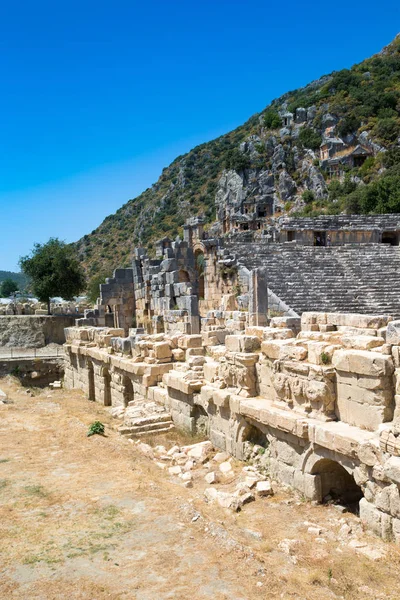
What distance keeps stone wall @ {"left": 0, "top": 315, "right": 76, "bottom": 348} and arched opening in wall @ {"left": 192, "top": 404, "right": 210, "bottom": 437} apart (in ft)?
55.3

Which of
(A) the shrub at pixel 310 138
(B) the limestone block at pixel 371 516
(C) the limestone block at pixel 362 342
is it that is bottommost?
(B) the limestone block at pixel 371 516

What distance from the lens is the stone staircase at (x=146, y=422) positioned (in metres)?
9.73

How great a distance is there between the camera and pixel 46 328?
24.9 meters

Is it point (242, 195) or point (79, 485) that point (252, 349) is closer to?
point (79, 485)

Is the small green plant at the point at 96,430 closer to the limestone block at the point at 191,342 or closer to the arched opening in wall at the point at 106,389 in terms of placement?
the limestone block at the point at 191,342

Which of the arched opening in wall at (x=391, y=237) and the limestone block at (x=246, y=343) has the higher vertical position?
the arched opening in wall at (x=391, y=237)

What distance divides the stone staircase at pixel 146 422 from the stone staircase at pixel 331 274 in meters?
7.03

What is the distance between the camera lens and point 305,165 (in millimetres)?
60188

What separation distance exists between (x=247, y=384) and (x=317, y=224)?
19.6 metres

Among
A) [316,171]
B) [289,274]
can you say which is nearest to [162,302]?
[289,274]

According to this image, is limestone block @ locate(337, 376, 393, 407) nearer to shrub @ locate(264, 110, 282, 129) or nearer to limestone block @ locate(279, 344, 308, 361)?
limestone block @ locate(279, 344, 308, 361)

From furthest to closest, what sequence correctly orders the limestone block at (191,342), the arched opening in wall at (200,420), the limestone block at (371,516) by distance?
the limestone block at (191,342) < the arched opening in wall at (200,420) < the limestone block at (371,516)

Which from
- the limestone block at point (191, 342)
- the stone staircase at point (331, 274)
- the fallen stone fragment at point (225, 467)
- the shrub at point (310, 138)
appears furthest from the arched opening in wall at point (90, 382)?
the shrub at point (310, 138)

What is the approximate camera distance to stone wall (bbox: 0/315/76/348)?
2423cm
